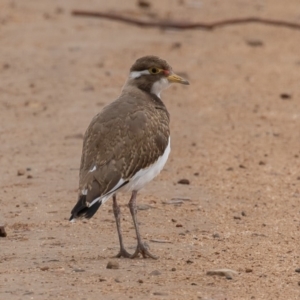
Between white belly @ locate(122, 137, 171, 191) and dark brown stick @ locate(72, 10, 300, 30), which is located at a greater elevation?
white belly @ locate(122, 137, 171, 191)

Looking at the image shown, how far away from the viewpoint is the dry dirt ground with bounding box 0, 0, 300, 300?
7758 millimetres

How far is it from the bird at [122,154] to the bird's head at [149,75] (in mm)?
237

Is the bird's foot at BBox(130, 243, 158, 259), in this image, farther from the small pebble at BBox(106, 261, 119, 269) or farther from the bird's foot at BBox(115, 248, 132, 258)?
the small pebble at BBox(106, 261, 119, 269)

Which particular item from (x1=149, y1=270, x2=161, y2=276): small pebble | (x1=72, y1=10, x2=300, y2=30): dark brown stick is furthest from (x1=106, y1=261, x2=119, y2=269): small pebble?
(x1=72, y1=10, x2=300, y2=30): dark brown stick

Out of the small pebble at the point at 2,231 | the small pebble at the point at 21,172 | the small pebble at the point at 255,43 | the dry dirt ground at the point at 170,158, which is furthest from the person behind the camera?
the small pebble at the point at 255,43

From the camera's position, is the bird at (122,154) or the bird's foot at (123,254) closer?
the bird at (122,154)

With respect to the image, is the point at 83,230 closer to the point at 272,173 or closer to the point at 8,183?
the point at 8,183

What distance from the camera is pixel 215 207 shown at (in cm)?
973

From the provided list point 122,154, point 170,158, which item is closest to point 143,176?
point 122,154

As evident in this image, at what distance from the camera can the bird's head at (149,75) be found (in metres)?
9.25

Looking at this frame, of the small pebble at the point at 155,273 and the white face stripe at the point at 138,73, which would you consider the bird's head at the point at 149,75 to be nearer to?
the white face stripe at the point at 138,73

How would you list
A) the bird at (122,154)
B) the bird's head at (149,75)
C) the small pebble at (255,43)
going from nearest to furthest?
the bird at (122,154) < the bird's head at (149,75) < the small pebble at (255,43)

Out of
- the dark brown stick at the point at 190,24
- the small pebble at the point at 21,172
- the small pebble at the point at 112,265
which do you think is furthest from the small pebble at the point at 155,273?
the dark brown stick at the point at 190,24

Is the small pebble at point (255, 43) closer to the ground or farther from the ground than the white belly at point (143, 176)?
closer to the ground
